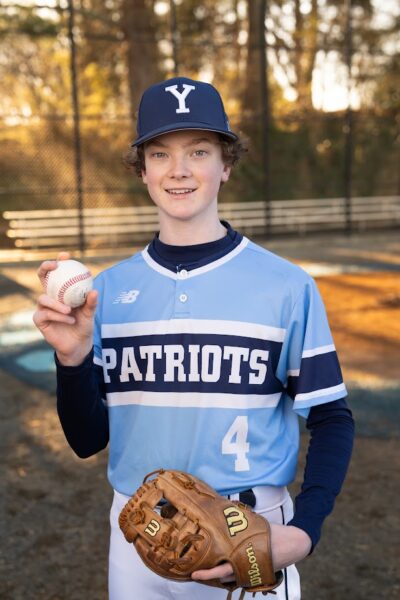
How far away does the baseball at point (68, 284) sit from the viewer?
6.68ft

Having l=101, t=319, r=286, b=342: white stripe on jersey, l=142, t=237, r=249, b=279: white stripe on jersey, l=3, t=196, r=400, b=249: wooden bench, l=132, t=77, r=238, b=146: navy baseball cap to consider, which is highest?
l=132, t=77, r=238, b=146: navy baseball cap

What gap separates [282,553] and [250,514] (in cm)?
13

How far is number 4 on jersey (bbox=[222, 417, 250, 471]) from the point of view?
2170 mm

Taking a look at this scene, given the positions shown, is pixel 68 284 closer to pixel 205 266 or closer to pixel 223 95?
pixel 205 266

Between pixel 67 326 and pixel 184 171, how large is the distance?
56 centimetres

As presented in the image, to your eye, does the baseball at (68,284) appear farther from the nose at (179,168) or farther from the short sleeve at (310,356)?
the short sleeve at (310,356)

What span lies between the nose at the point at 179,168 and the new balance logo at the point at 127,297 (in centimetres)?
40

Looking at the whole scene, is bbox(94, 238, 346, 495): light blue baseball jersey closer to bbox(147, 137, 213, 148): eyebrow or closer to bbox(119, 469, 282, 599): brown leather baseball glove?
bbox(119, 469, 282, 599): brown leather baseball glove

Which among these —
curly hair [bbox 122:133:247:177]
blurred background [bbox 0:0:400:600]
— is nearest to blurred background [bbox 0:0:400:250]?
blurred background [bbox 0:0:400:600]

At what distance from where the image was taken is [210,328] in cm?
222

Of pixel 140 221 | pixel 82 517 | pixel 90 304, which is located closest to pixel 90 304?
pixel 90 304

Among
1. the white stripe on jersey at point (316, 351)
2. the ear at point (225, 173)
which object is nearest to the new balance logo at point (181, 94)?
the ear at point (225, 173)

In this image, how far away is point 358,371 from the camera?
7672mm

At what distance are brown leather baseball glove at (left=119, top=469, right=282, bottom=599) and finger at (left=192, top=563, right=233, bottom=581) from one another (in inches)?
0.9
